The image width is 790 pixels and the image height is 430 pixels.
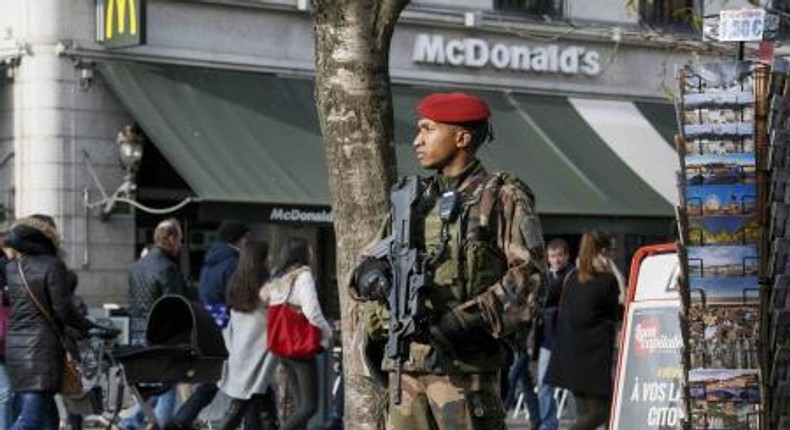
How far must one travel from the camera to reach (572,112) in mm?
25859

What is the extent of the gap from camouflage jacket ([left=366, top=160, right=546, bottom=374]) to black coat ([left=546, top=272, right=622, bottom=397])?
277 inches

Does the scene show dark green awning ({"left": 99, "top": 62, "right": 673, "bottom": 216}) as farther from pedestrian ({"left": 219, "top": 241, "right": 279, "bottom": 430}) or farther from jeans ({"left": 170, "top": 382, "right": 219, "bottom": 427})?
jeans ({"left": 170, "top": 382, "right": 219, "bottom": 427})

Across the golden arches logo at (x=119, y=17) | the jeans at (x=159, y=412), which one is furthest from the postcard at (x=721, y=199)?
the golden arches logo at (x=119, y=17)

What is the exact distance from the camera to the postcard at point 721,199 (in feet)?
27.8

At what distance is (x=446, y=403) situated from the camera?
23.9ft

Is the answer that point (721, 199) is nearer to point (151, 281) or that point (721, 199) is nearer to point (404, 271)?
point (404, 271)

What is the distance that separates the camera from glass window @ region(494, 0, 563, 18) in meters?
25.5

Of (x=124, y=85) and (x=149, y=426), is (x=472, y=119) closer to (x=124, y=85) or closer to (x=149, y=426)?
(x=149, y=426)

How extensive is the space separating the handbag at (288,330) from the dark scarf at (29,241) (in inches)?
86.3

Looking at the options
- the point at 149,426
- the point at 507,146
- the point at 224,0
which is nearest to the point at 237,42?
the point at 224,0

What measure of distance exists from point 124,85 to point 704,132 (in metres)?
13.6

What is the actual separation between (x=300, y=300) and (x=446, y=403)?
7.52 meters

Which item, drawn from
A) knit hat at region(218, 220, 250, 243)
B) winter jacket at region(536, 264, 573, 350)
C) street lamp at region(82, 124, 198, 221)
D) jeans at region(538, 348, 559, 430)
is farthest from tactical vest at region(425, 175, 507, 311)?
street lamp at region(82, 124, 198, 221)

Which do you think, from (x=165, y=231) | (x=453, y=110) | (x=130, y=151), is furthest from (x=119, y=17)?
(x=453, y=110)
